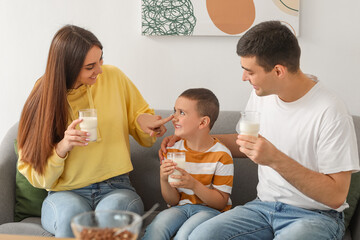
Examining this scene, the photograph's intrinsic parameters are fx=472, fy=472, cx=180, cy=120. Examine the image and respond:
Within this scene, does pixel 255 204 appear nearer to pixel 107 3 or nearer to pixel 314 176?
pixel 314 176

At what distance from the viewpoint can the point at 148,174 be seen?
113 inches

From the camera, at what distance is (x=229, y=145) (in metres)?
2.62

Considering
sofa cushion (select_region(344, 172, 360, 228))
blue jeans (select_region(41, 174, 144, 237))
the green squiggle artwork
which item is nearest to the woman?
blue jeans (select_region(41, 174, 144, 237))

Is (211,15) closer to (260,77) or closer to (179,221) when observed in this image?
(260,77)

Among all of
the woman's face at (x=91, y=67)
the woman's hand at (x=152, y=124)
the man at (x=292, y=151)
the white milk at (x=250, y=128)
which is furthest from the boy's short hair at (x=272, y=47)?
the woman's face at (x=91, y=67)

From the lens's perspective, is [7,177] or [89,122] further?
[7,177]

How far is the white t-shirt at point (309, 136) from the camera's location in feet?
6.59

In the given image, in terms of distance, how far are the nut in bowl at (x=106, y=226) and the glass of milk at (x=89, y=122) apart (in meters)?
0.90

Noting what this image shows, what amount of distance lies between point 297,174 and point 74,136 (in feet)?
Result: 3.36

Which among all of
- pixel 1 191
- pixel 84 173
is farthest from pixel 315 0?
pixel 1 191

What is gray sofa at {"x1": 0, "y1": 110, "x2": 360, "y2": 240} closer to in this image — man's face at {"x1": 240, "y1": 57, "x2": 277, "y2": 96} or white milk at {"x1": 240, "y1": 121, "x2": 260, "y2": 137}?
man's face at {"x1": 240, "y1": 57, "x2": 277, "y2": 96}

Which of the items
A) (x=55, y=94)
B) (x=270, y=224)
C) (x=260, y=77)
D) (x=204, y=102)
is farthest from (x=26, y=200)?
(x=260, y=77)

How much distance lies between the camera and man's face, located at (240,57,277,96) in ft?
7.02

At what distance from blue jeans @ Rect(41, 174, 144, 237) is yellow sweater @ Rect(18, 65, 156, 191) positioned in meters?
0.05
